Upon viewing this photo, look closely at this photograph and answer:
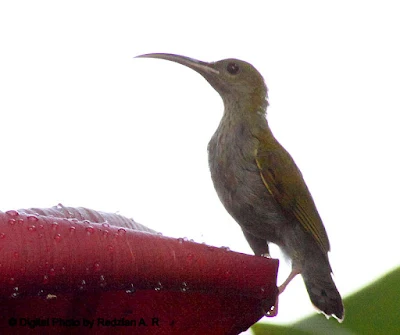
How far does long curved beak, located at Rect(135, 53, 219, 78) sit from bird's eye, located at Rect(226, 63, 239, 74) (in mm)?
97

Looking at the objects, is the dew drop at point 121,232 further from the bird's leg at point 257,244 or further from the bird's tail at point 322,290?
the bird's leg at point 257,244

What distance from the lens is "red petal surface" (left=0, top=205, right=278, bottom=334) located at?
4.93ft

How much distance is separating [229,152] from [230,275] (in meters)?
2.75

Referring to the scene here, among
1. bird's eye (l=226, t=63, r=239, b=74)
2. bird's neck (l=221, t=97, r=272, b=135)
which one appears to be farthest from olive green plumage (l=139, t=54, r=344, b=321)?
bird's eye (l=226, t=63, r=239, b=74)

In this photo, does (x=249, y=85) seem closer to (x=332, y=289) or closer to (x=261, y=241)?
(x=261, y=241)

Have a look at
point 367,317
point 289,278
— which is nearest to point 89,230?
point 367,317

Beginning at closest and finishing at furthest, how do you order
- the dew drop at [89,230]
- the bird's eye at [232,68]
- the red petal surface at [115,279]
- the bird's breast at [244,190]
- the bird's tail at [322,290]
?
the red petal surface at [115,279]
the dew drop at [89,230]
the bird's tail at [322,290]
the bird's breast at [244,190]
the bird's eye at [232,68]

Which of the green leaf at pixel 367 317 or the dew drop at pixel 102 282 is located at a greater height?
the dew drop at pixel 102 282

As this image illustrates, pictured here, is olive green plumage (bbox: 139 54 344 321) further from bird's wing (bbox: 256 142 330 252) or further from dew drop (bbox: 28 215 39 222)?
dew drop (bbox: 28 215 39 222)

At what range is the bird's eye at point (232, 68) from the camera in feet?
17.7

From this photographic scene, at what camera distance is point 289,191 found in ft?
14.9

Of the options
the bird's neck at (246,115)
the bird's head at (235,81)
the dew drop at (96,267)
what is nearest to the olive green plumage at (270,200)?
the bird's neck at (246,115)

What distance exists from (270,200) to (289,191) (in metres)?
0.12

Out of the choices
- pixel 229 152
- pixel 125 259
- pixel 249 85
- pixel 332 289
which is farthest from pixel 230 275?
pixel 249 85
